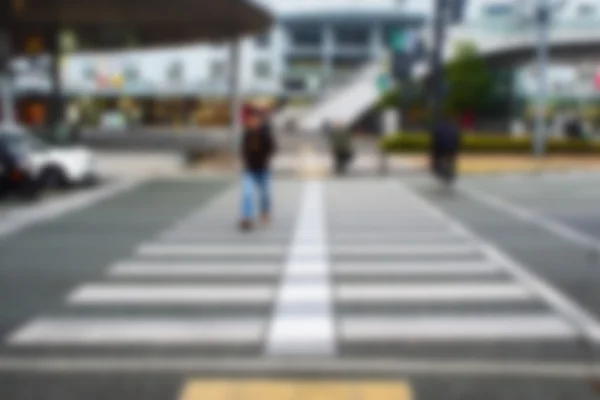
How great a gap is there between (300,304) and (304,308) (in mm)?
184

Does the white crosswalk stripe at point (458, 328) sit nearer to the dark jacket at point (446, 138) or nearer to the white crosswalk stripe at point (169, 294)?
the white crosswalk stripe at point (169, 294)

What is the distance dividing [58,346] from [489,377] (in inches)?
124

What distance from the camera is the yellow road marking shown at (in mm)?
6078

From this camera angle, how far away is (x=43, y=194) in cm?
2305

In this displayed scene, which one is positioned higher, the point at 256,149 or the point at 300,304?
the point at 256,149

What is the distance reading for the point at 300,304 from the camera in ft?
29.5

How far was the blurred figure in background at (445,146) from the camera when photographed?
76.6ft

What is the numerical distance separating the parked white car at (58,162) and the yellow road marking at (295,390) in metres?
17.1

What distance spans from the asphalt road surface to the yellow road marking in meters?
0.04

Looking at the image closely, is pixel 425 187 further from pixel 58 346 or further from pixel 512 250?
pixel 58 346

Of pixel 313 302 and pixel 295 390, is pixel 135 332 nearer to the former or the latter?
pixel 313 302

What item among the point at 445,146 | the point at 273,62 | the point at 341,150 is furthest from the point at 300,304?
A: the point at 273,62

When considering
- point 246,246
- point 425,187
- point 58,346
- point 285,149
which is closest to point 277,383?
point 58,346

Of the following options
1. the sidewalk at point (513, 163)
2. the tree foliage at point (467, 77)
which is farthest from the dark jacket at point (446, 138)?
the tree foliage at point (467, 77)
